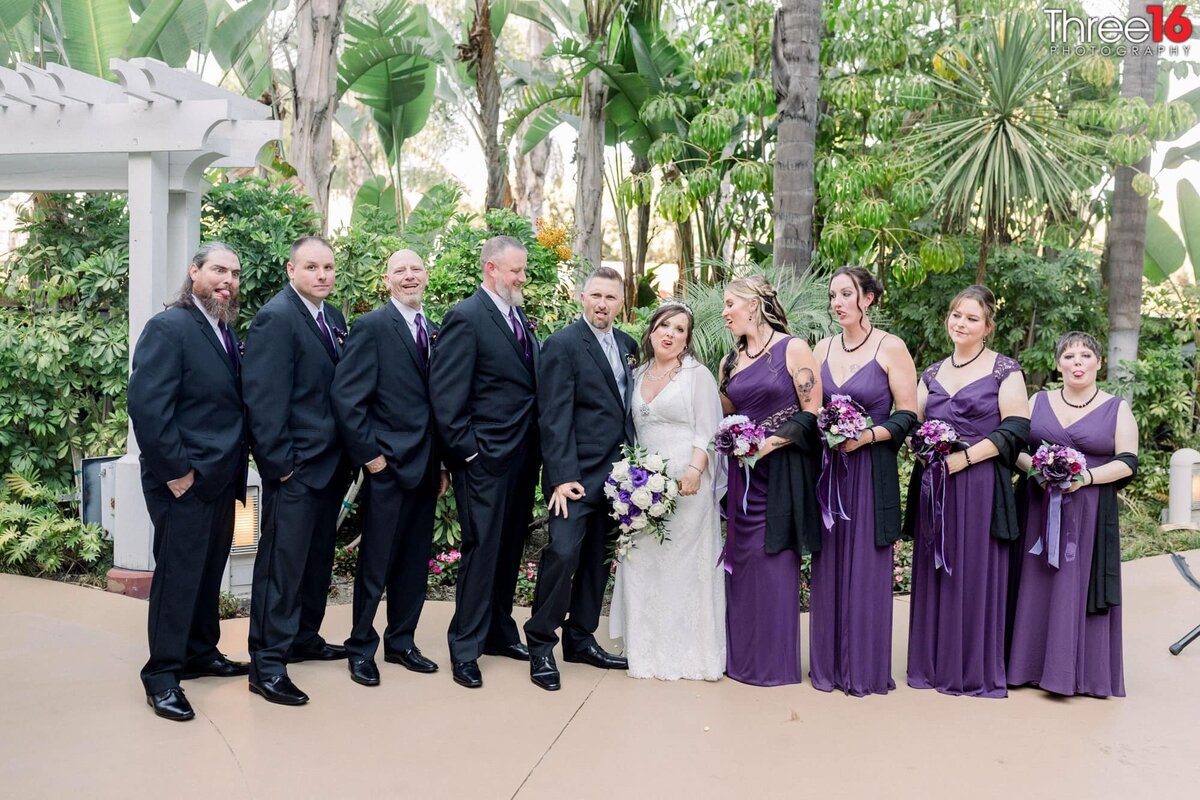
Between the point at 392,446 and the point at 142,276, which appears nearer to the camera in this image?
the point at 392,446

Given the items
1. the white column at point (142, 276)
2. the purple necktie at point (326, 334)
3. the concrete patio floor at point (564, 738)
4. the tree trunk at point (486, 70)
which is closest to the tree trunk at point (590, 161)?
the tree trunk at point (486, 70)

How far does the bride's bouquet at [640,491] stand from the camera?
501 centimetres

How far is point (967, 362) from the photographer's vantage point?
17.4 feet

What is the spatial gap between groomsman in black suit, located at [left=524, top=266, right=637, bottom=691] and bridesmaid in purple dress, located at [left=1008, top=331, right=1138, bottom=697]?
2100 mm

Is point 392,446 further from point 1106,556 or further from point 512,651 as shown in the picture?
point 1106,556

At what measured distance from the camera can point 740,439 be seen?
5062mm

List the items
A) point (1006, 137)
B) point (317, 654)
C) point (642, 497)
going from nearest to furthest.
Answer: point (642, 497)
point (317, 654)
point (1006, 137)

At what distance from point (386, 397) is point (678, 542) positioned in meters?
1.62

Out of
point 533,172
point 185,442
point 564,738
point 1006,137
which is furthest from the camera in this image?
point 533,172

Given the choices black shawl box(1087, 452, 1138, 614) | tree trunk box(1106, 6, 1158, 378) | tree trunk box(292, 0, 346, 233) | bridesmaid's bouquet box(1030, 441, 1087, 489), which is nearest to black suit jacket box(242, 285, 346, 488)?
bridesmaid's bouquet box(1030, 441, 1087, 489)

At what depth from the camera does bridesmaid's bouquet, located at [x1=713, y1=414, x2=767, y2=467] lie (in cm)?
506

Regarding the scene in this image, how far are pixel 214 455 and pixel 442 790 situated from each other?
1796 millimetres

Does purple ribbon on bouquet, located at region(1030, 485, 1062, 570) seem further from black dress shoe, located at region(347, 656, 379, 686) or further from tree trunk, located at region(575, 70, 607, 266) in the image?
tree trunk, located at region(575, 70, 607, 266)

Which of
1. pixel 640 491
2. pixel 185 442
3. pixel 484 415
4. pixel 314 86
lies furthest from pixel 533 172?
pixel 185 442
